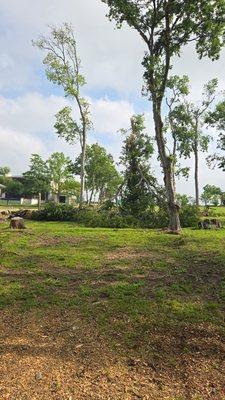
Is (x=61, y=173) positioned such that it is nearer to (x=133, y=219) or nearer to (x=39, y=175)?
(x=39, y=175)

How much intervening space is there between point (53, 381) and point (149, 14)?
17.1 metres

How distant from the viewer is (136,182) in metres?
24.8

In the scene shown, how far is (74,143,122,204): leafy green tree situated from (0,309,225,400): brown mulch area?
5323 cm

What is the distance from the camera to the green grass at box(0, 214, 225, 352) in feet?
18.4

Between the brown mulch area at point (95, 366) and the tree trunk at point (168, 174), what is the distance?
12.1 m

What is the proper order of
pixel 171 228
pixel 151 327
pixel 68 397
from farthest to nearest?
pixel 171 228 → pixel 151 327 → pixel 68 397

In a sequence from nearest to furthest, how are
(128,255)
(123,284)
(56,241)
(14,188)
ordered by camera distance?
(123,284)
(128,255)
(56,241)
(14,188)

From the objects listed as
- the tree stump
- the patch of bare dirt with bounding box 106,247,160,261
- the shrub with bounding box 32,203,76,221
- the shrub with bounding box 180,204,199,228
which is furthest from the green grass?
the shrub with bounding box 32,203,76,221

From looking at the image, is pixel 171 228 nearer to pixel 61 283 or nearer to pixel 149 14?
pixel 149 14

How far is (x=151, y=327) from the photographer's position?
17.6ft

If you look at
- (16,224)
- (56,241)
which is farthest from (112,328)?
(16,224)

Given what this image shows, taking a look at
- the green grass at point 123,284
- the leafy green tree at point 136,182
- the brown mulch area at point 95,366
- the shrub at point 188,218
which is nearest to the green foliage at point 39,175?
the leafy green tree at point 136,182

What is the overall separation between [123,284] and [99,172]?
5653 centimetres

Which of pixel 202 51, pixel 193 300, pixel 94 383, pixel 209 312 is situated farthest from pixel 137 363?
pixel 202 51
